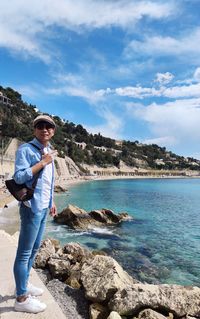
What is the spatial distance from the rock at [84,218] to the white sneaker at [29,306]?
60.0ft

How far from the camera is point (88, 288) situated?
6250 mm

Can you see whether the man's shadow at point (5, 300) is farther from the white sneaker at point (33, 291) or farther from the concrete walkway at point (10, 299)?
the white sneaker at point (33, 291)

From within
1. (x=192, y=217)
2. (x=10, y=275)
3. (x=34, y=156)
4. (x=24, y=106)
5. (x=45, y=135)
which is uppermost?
(x=24, y=106)

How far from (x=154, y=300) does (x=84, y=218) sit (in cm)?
1869

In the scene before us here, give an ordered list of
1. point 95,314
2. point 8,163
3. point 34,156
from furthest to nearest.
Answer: point 8,163 < point 95,314 < point 34,156

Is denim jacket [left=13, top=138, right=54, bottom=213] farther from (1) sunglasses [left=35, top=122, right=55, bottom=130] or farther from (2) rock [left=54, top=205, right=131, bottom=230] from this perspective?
(2) rock [left=54, top=205, right=131, bottom=230]

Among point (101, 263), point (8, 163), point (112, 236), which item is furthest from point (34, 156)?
point (8, 163)

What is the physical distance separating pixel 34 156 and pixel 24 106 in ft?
463

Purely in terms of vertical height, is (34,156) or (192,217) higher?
(34,156)

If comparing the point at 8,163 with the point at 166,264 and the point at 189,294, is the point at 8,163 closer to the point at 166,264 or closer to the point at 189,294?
the point at 166,264

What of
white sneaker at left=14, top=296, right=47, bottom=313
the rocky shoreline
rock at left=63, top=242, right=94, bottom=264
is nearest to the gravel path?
the rocky shoreline

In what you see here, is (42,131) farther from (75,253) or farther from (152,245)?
(152,245)

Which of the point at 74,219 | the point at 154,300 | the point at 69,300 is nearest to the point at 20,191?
the point at 69,300

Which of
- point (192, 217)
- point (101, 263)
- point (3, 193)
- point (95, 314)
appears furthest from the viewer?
point (3, 193)
